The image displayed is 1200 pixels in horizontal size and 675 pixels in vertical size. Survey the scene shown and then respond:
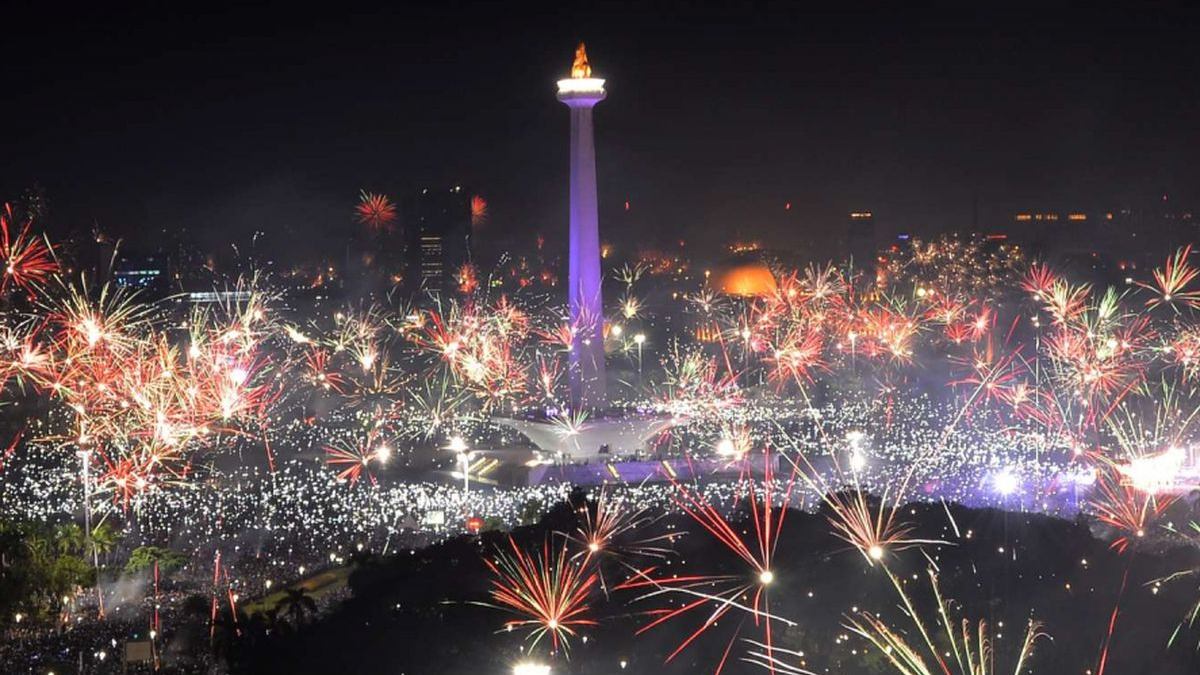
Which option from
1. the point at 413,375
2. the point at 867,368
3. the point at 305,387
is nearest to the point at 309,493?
the point at 305,387

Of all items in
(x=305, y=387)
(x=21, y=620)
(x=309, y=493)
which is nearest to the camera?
(x=21, y=620)

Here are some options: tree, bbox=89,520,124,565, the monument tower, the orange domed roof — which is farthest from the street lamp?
tree, bbox=89,520,124,565

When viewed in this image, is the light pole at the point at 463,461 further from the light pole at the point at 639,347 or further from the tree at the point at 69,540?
the light pole at the point at 639,347

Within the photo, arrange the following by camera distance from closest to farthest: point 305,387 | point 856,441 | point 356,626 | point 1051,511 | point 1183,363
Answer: point 356,626 < point 1051,511 < point 856,441 < point 1183,363 < point 305,387

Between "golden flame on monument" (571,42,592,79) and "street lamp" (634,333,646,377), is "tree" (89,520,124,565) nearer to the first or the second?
"golden flame on monument" (571,42,592,79)

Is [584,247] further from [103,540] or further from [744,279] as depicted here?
[744,279]

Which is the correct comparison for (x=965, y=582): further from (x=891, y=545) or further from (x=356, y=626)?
(x=356, y=626)

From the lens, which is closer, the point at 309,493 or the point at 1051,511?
the point at 1051,511

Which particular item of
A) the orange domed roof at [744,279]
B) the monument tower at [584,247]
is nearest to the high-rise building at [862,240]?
the orange domed roof at [744,279]
